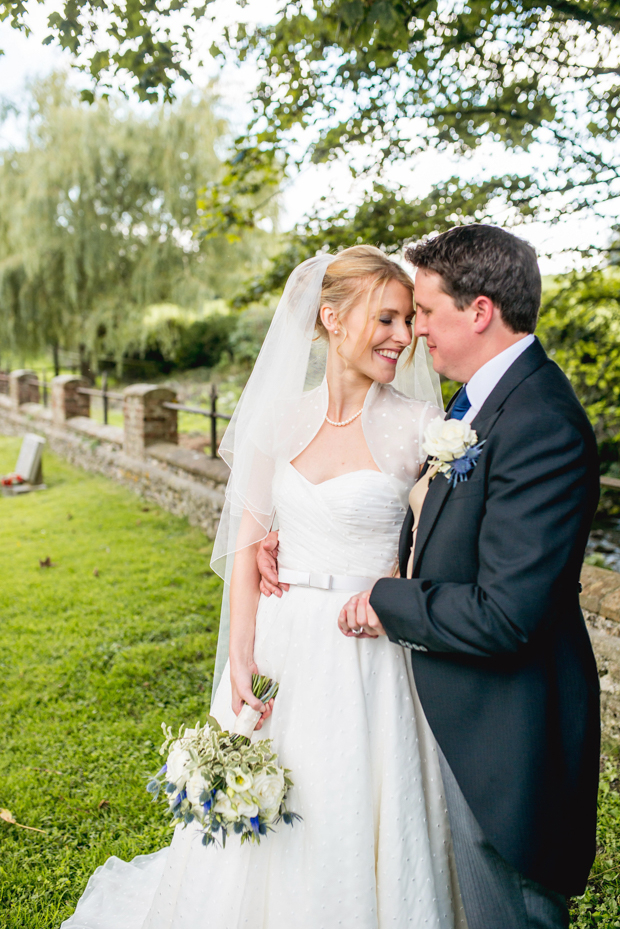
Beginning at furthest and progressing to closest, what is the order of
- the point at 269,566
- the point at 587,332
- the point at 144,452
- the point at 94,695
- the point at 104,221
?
the point at 104,221 < the point at 144,452 < the point at 587,332 < the point at 94,695 < the point at 269,566

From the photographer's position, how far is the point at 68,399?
12594mm

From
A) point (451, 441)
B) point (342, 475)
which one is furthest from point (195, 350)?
point (451, 441)

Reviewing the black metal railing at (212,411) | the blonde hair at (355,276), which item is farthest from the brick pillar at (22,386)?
the blonde hair at (355,276)

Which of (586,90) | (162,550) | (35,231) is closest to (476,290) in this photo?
(586,90)

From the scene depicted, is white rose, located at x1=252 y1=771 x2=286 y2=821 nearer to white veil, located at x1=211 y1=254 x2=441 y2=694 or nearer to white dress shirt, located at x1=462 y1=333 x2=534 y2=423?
white veil, located at x1=211 y1=254 x2=441 y2=694

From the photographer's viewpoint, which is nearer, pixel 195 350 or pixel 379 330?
pixel 379 330

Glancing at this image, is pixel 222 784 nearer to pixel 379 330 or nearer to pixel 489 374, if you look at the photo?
pixel 489 374

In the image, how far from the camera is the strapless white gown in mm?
1828

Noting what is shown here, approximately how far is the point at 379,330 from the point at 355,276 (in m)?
0.21

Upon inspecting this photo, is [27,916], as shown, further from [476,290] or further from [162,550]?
[162,550]

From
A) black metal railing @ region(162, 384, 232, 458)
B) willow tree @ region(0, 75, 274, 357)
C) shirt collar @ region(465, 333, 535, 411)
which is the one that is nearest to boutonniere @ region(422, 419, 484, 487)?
shirt collar @ region(465, 333, 535, 411)

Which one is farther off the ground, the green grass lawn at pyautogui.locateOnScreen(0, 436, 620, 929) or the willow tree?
the willow tree

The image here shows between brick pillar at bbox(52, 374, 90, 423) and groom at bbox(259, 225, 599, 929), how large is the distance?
12.0 m

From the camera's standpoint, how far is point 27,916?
98.1 inches
